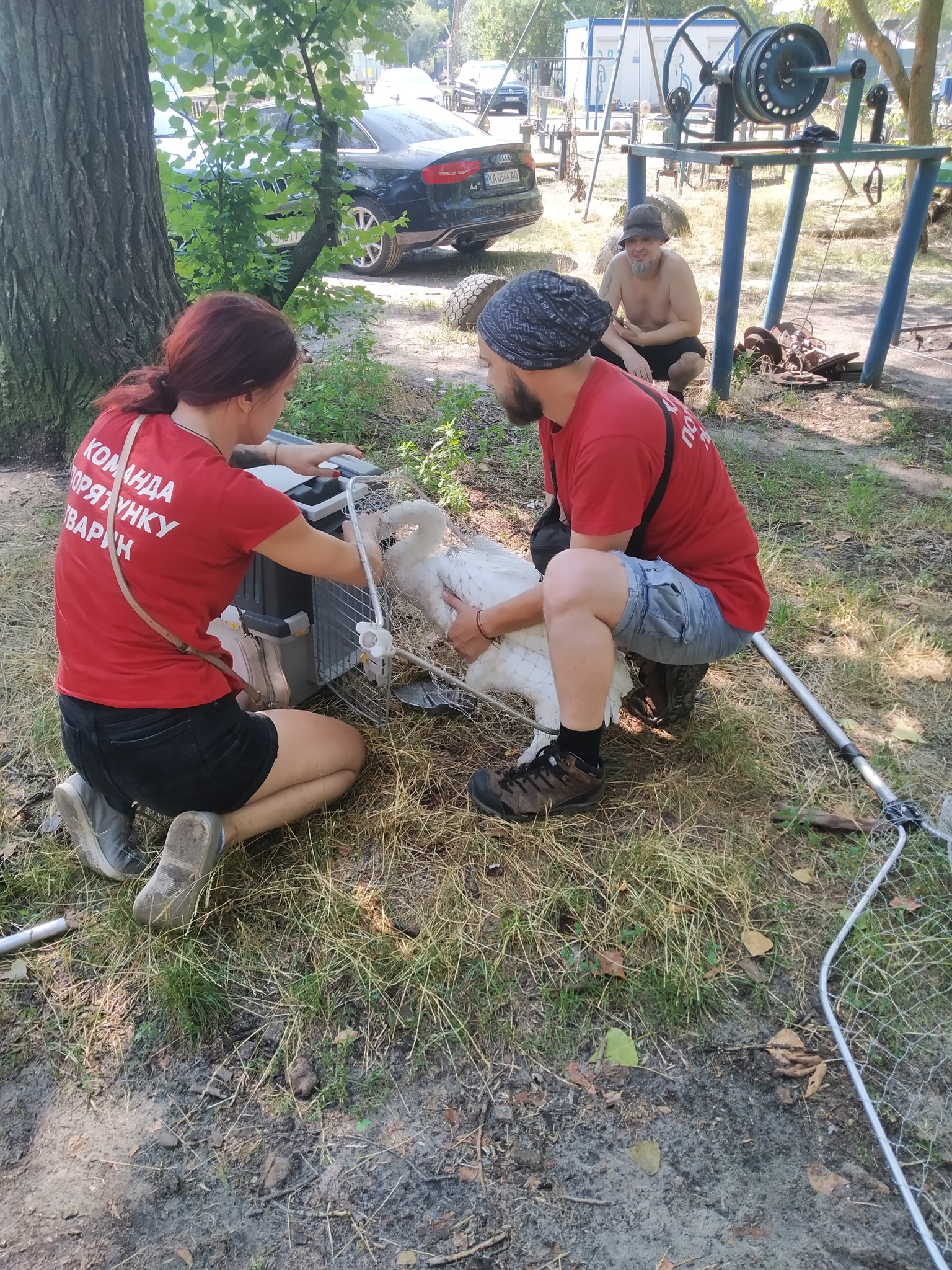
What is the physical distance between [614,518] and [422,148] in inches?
315

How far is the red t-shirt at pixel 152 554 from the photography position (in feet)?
6.29

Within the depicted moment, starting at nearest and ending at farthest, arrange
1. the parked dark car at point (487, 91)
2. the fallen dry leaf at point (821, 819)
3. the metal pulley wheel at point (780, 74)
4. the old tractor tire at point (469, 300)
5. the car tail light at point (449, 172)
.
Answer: the fallen dry leaf at point (821, 819) → the metal pulley wheel at point (780, 74) → the old tractor tire at point (469, 300) → the car tail light at point (449, 172) → the parked dark car at point (487, 91)

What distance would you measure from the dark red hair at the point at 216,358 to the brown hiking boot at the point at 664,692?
4.34ft

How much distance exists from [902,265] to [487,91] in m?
33.4

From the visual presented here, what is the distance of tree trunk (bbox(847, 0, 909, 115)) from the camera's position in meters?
9.14

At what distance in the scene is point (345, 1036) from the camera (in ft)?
6.59

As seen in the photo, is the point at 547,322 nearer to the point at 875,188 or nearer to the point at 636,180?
the point at 636,180

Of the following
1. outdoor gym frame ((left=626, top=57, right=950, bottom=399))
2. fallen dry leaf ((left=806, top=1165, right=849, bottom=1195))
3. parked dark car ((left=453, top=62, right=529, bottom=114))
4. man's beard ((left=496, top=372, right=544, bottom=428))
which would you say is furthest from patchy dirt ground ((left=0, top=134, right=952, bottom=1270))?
parked dark car ((left=453, top=62, right=529, bottom=114))

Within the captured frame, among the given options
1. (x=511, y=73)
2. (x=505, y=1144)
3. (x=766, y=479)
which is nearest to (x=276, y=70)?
(x=766, y=479)

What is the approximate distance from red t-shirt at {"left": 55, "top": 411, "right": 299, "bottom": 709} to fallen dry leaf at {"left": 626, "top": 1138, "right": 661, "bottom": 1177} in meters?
1.30

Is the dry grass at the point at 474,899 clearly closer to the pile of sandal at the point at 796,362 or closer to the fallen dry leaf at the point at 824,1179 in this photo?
the fallen dry leaf at the point at 824,1179

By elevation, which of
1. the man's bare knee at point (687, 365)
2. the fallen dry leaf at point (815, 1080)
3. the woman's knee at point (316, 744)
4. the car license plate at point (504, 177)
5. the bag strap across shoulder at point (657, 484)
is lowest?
the fallen dry leaf at point (815, 1080)

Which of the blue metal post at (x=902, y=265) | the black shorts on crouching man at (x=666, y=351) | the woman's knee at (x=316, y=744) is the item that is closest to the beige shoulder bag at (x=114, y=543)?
the woman's knee at (x=316, y=744)

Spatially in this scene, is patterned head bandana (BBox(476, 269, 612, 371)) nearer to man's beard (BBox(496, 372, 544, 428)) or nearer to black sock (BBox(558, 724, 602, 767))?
man's beard (BBox(496, 372, 544, 428))
